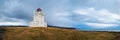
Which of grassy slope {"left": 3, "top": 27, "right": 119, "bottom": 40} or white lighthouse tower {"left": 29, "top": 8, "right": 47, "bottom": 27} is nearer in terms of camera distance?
grassy slope {"left": 3, "top": 27, "right": 119, "bottom": 40}

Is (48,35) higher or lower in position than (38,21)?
lower

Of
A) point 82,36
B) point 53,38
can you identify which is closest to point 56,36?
point 53,38

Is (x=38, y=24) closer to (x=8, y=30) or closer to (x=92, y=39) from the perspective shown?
(x=8, y=30)

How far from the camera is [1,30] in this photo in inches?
3925

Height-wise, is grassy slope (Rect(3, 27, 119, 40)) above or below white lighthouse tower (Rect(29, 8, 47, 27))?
below

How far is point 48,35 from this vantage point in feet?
312

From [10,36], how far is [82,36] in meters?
24.6

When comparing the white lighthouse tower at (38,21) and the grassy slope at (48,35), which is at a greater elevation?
the white lighthouse tower at (38,21)

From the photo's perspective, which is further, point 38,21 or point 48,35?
point 38,21

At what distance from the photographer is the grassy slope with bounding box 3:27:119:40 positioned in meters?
93.8

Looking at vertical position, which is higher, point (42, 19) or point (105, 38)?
point (42, 19)

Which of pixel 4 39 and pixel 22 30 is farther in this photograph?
pixel 22 30

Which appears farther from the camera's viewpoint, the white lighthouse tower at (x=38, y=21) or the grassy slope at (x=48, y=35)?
the white lighthouse tower at (x=38, y=21)

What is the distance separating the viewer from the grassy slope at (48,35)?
308 ft
